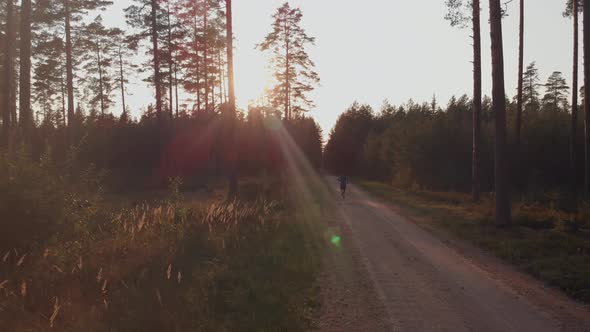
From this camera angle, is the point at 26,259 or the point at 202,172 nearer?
the point at 26,259

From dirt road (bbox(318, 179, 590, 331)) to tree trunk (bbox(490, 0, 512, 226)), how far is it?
11.9 ft

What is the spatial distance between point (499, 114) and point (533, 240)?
4371mm

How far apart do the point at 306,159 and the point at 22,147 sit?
43242 millimetres

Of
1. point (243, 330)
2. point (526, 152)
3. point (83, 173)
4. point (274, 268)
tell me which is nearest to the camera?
point (243, 330)

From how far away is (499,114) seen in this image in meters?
13.6

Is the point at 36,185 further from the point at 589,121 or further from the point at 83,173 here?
the point at 589,121

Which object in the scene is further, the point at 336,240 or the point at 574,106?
the point at 574,106

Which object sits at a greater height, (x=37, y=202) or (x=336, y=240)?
(x=37, y=202)

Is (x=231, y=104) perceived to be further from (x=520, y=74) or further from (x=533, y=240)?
(x=520, y=74)

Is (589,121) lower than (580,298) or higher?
higher

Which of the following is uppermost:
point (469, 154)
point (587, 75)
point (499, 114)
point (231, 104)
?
point (587, 75)

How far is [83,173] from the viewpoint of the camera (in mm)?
9125

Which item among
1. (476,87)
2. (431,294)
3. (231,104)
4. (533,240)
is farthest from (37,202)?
(476,87)

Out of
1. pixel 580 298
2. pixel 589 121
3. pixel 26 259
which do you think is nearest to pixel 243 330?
pixel 26 259
